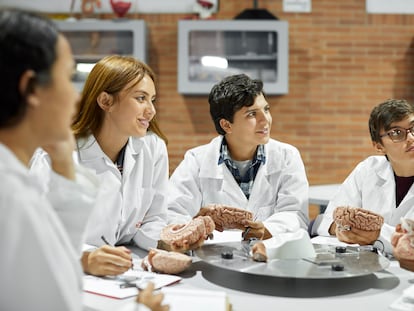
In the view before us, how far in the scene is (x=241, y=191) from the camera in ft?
7.71

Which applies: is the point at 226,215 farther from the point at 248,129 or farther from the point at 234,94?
the point at 234,94

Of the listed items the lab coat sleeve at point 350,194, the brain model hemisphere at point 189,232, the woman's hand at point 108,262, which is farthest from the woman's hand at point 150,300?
the lab coat sleeve at point 350,194

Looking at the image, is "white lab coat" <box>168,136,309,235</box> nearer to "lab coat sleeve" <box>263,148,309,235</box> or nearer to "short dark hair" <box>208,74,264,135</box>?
"lab coat sleeve" <box>263,148,309,235</box>

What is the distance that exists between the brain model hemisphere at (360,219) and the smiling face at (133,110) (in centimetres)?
77

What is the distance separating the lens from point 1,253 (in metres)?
0.80

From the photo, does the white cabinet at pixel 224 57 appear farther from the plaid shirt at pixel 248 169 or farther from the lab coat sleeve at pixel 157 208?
the lab coat sleeve at pixel 157 208

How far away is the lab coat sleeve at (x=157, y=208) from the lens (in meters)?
1.93

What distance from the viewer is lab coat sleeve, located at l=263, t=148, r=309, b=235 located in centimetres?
216

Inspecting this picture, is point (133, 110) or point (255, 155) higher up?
point (133, 110)

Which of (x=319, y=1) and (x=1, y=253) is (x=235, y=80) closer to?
(x=1, y=253)

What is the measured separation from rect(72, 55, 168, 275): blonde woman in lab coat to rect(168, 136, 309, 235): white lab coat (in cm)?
26

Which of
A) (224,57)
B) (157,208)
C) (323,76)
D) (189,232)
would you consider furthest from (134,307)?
(323,76)

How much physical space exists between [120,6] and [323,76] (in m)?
1.83

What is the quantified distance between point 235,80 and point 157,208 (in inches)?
28.5
